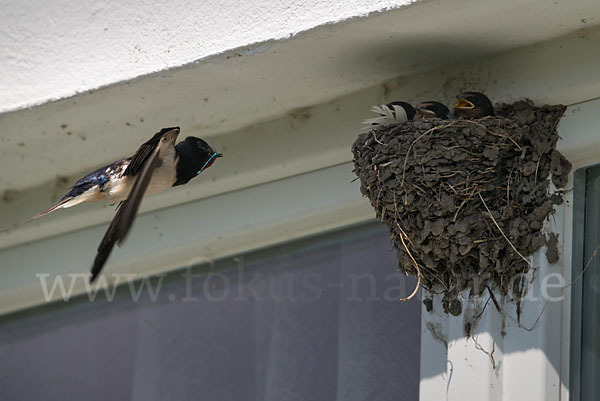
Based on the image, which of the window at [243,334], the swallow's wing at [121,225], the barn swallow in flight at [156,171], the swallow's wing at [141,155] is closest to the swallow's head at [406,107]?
the window at [243,334]

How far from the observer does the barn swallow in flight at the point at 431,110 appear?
173 inches

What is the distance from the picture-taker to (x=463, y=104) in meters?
4.28

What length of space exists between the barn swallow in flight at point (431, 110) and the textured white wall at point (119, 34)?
612 millimetres

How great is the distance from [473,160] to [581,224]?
0.40 m

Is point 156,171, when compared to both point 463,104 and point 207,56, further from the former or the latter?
point 463,104

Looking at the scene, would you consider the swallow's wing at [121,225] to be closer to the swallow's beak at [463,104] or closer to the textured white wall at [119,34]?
the textured white wall at [119,34]

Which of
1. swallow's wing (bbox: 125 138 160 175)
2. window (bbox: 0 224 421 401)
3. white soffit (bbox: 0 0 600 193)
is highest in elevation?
white soffit (bbox: 0 0 600 193)

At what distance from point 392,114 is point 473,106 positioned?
0.29m

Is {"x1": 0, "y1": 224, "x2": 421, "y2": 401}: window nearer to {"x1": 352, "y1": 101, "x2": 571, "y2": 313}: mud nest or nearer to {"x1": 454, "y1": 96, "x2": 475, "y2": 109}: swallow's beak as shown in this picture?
{"x1": 352, "y1": 101, "x2": 571, "y2": 313}: mud nest

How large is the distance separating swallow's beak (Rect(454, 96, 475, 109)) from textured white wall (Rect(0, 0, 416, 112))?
1.84 ft

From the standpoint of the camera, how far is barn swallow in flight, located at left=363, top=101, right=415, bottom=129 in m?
4.34

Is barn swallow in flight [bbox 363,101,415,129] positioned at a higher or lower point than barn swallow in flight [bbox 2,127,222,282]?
higher

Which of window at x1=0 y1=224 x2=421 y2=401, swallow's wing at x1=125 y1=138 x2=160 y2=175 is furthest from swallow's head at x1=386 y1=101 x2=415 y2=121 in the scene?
swallow's wing at x1=125 y1=138 x2=160 y2=175

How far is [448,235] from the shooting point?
4.05 metres
